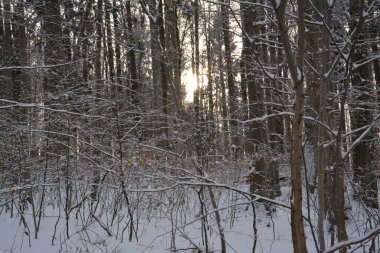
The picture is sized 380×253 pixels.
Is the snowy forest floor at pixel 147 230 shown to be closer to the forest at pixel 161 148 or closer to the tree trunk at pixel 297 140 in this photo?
the forest at pixel 161 148

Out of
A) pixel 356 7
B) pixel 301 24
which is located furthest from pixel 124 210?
pixel 301 24

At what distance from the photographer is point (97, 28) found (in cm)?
A: 930

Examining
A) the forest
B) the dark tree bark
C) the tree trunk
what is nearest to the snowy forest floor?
the forest

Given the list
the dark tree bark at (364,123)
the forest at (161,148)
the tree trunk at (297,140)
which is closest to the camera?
the tree trunk at (297,140)

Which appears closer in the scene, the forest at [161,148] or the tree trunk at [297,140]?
the tree trunk at [297,140]

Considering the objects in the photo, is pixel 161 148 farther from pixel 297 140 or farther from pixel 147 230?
pixel 297 140

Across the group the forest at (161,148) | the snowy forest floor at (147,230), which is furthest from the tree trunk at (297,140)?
the snowy forest floor at (147,230)

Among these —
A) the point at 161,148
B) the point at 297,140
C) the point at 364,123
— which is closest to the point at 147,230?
the point at 161,148

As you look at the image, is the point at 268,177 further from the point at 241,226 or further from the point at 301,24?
the point at 301,24

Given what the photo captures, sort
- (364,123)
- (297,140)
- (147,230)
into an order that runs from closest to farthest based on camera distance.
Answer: (297,140)
(147,230)
(364,123)

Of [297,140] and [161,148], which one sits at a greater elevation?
[297,140]

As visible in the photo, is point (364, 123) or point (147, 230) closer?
point (147, 230)

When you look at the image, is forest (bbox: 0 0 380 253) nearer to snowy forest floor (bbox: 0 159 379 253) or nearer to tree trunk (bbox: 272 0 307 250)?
snowy forest floor (bbox: 0 159 379 253)

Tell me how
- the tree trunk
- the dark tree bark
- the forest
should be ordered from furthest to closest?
1. the dark tree bark
2. the forest
3. the tree trunk
